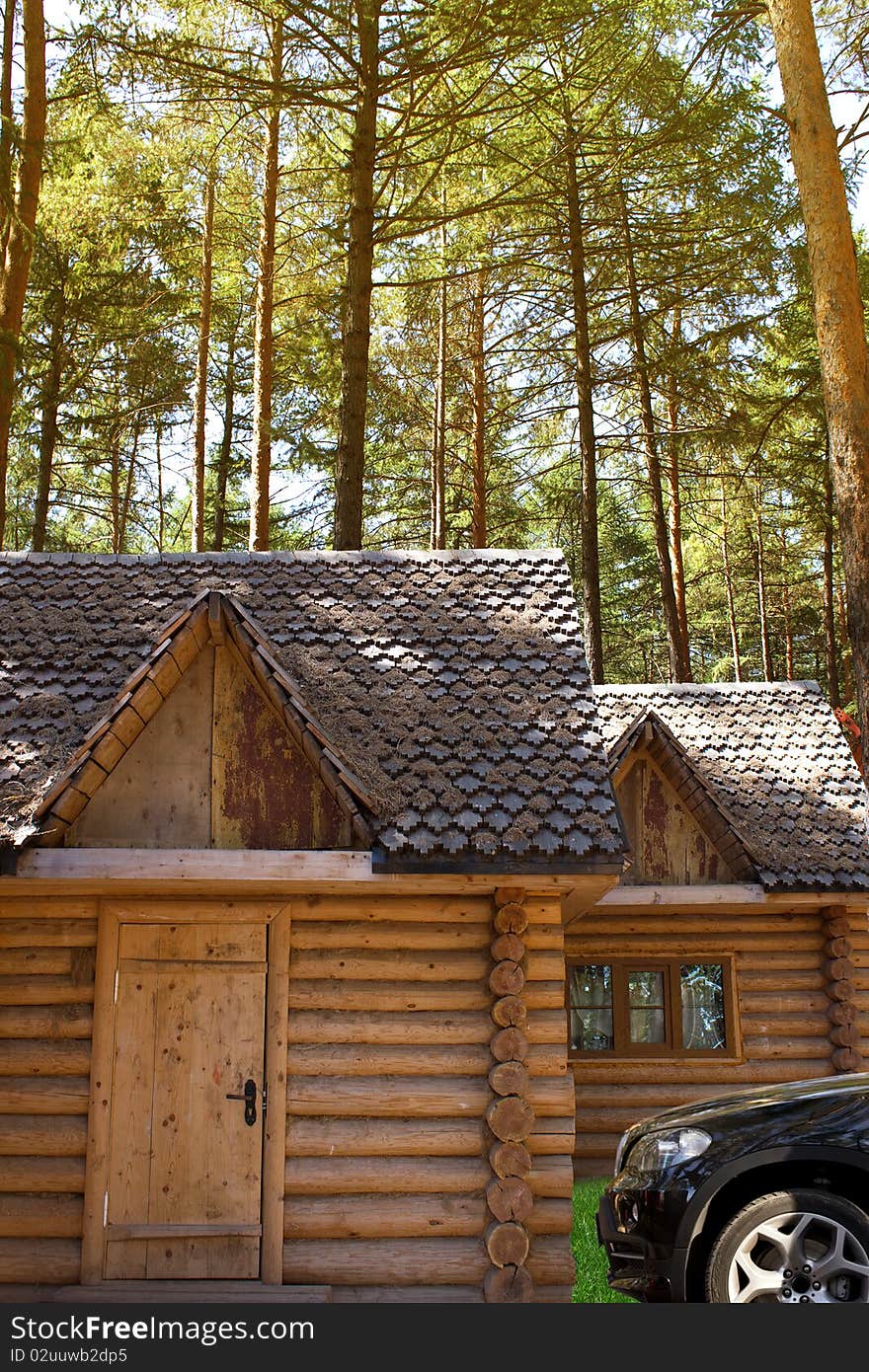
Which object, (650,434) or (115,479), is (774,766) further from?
(115,479)

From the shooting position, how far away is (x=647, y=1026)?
14.5 m

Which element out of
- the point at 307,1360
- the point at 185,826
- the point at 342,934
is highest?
the point at 185,826

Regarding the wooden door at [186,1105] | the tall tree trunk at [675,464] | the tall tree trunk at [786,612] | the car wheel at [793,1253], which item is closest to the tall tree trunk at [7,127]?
the wooden door at [186,1105]

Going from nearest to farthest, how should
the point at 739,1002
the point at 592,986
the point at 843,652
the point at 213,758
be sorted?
the point at 213,758, the point at 739,1002, the point at 592,986, the point at 843,652

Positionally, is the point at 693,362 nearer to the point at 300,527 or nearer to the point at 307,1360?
the point at 300,527

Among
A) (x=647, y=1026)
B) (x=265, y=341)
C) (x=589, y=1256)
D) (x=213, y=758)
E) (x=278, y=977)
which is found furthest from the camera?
(x=265, y=341)

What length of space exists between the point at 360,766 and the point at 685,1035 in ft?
23.1

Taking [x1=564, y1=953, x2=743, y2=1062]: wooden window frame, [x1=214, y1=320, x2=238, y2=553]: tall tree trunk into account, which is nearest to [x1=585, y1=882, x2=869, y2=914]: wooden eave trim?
[x1=564, y1=953, x2=743, y2=1062]: wooden window frame

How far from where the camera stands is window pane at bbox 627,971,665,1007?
573 inches

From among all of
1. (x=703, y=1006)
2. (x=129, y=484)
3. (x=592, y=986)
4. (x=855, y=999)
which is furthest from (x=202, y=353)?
(x=855, y=999)

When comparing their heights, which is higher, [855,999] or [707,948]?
[707,948]

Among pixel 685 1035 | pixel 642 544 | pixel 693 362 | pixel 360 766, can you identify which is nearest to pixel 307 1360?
pixel 360 766

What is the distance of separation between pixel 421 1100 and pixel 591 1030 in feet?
19.4

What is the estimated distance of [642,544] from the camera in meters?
39.0
